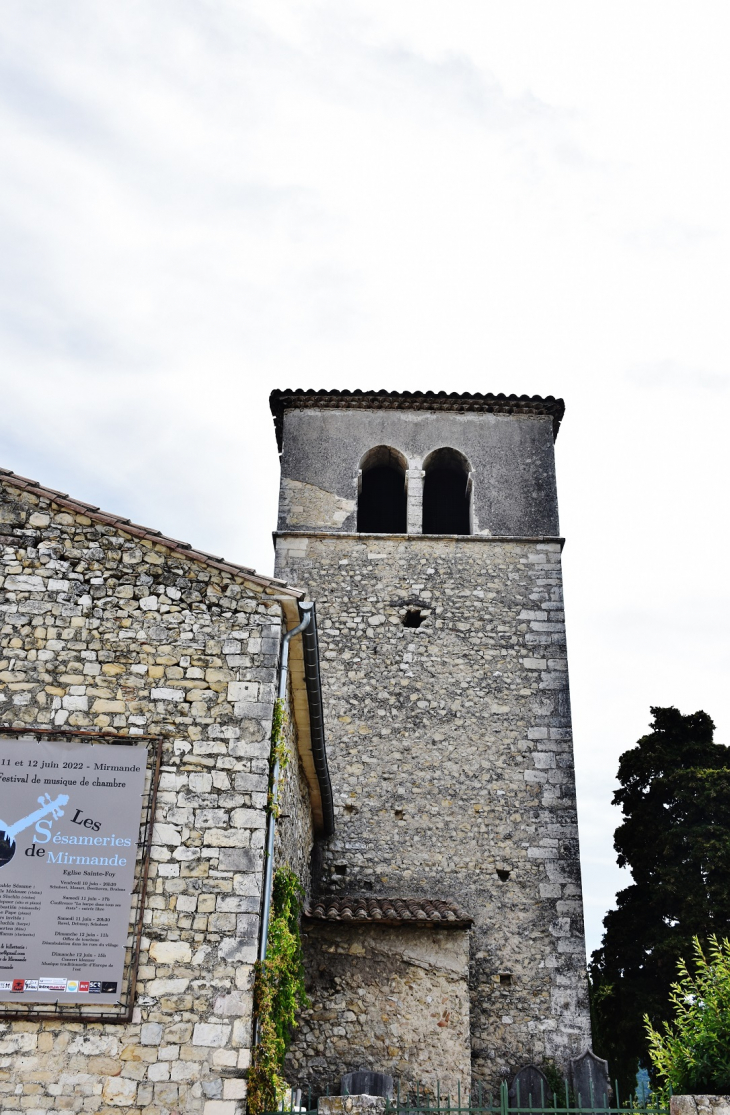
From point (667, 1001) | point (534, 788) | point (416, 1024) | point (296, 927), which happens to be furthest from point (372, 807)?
point (667, 1001)

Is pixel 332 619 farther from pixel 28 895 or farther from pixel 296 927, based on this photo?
pixel 28 895

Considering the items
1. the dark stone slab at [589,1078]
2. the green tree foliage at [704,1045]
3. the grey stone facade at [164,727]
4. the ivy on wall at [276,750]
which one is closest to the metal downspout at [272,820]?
the ivy on wall at [276,750]

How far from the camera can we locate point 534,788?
12328 mm

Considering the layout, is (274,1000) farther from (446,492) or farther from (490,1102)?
(446,492)

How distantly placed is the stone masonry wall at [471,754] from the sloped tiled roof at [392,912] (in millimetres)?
663

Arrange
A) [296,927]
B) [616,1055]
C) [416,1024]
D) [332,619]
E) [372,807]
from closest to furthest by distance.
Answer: [296,927]
[416,1024]
[372,807]
[332,619]
[616,1055]

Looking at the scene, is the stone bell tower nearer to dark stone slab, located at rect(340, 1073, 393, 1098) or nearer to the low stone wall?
dark stone slab, located at rect(340, 1073, 393, 1098)

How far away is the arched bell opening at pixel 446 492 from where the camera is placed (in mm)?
15008

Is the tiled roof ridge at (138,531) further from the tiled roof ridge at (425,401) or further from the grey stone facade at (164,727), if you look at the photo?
the tiled roof ridge at (425,401)

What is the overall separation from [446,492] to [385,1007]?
8.08 m

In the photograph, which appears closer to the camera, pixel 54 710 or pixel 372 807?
pixel 54 710

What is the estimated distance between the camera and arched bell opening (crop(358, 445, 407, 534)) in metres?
15.0

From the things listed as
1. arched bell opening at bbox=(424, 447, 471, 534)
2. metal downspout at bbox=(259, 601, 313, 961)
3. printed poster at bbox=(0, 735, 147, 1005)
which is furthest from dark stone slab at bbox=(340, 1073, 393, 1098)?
arched bell opening at bbox=(424, 447, 471, 534)

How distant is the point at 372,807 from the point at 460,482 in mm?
Answer: 5634
